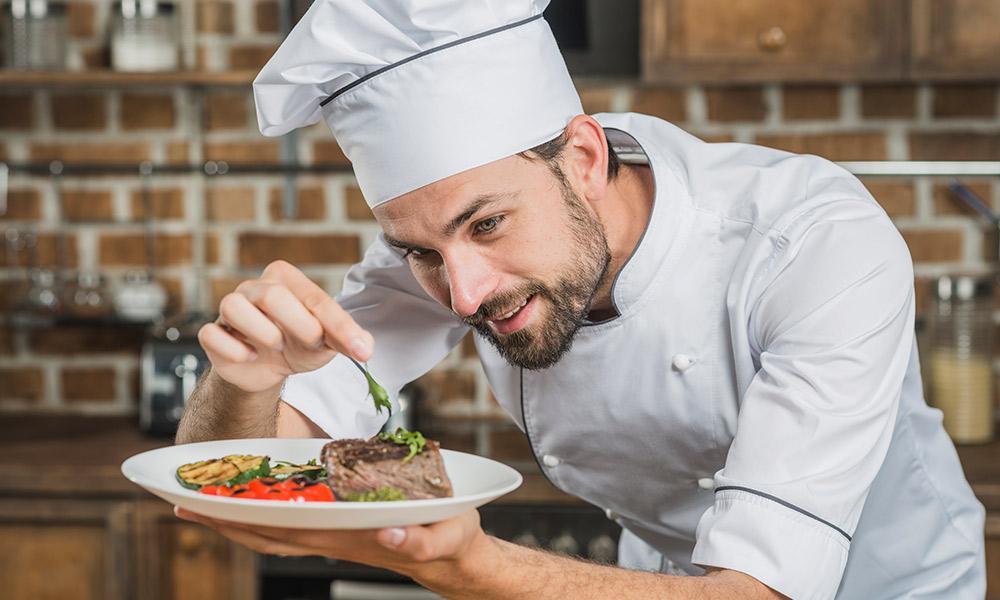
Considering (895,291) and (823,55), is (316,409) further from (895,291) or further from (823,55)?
(823,55)

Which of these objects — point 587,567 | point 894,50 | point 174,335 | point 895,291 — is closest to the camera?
point 587,567

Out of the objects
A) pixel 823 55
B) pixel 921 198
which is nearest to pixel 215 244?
pixel 823 55

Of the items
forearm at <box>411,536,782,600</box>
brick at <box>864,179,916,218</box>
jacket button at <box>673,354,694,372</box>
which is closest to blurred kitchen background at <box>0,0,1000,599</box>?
brick at <box>864,179,916,218</box>

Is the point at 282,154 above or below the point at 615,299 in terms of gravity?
above

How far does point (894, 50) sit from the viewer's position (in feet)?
6.43

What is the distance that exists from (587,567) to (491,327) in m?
0.30

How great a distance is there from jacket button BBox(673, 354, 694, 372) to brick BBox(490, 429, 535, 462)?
71 cm

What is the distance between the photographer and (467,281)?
3.60 feet

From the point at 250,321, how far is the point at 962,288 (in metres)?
1.45

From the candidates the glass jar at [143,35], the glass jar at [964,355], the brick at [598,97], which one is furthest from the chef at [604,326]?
the glass jar at [143,35]

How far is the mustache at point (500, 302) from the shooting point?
1.13 m

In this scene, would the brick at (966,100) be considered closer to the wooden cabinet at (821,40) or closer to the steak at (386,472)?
the wooden cabinet at (821,40)

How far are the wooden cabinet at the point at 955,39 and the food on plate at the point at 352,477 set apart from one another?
4.59ft

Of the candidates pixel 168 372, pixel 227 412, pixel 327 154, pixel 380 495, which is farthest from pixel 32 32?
pixel 380 495
